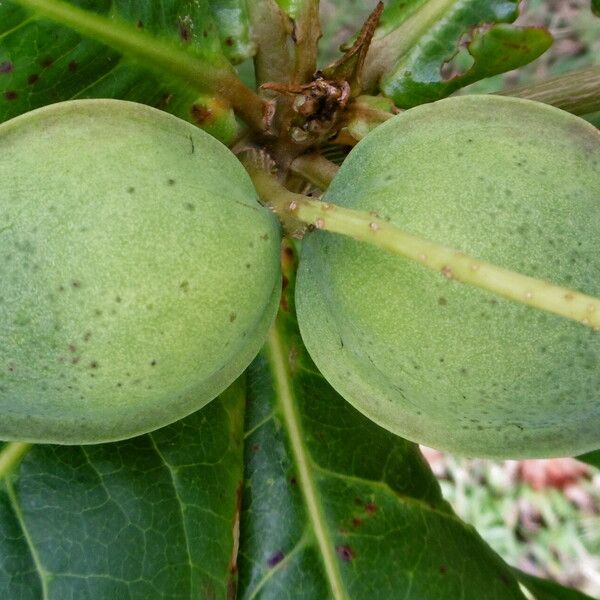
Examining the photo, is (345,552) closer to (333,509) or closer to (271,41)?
(333,509)

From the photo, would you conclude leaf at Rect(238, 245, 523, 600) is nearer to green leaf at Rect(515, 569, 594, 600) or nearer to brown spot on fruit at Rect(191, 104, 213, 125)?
green leaf at Rect(515, 569, 594, 600)

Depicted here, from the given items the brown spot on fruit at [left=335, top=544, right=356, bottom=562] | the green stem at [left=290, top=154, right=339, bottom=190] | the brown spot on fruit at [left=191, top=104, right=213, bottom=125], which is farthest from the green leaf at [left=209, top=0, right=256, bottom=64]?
the brown spot on fruit at [left=335, top=544, right=356, bottom=562]

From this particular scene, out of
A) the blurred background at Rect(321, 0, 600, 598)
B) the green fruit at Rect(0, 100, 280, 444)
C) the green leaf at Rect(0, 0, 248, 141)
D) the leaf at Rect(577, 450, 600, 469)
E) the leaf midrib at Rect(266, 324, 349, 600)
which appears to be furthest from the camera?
the blurred background at Rect(321, 0, 600, 598)

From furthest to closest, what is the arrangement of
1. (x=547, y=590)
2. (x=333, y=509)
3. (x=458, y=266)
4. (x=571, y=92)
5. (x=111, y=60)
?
(x=547, y=590) → (x=333, y=509) → (x=571, y=92) → (x=111, y=60) → (x=458, y=266)

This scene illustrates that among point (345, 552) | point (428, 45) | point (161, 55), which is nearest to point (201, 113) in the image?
point (161, 55)

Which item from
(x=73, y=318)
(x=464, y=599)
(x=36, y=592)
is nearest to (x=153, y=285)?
(x=73, y=318)
